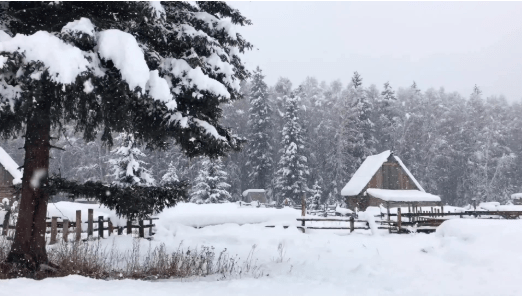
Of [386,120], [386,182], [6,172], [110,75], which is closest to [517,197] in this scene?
[386,182]

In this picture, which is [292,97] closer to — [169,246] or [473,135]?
[473,135]

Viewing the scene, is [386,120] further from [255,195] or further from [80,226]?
[80,226]

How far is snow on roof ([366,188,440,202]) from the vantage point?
37.2 m

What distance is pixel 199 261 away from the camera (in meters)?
10.4

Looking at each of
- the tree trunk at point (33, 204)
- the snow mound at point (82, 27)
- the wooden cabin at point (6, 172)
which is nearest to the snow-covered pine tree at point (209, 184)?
the wooden cabin at point (6, 172)

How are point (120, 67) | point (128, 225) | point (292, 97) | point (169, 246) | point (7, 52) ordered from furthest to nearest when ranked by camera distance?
1. point (292, 97)
2. point (128, 225)
3. point (169, 246)
4. point (120, 67)
5. point (7, 52)

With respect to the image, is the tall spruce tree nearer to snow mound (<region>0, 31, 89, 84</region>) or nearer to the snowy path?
snow mound (<region>0, 31, 89, 84</region>)

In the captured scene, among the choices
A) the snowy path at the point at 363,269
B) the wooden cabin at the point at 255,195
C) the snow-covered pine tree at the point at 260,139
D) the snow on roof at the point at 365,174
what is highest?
the snow-covered pine tree at the point at 260,139

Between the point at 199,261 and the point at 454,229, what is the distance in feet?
27.7

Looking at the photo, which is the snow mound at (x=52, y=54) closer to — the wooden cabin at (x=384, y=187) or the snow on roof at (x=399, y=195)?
the snow on roof at (x=399, y=195)

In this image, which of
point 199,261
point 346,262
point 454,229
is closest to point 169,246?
point 199,261

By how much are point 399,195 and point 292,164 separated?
1686 cm

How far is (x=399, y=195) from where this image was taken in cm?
3816

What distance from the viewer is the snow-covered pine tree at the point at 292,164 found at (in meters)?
52.4
